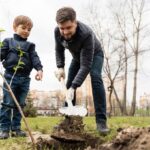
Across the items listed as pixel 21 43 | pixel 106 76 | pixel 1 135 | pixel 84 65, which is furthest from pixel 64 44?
pixel 106 76

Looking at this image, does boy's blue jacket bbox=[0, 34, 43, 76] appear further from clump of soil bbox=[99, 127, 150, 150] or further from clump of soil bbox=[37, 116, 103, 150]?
clump of soil bbox=[99, 127, 150, 150]

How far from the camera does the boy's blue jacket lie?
516cm

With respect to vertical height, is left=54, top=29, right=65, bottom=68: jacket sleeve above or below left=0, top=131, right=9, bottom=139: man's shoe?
above

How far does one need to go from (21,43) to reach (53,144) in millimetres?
1747

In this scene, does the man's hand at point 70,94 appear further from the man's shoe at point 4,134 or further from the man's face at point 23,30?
the man's face at point 23,30

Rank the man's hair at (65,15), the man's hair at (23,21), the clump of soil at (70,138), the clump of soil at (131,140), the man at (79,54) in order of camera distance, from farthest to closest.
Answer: the man's hair at (23,21)
the man at (79,54)
the man's hair at (65,15)
the clump of soil at (70,138)
the clump of soil at (131,140)

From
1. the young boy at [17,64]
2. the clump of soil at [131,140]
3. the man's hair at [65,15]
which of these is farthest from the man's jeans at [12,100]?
the clump of soil at [131,140]

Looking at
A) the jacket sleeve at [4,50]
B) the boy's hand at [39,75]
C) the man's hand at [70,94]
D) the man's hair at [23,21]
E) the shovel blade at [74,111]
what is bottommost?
the shovel blade at [74,111]

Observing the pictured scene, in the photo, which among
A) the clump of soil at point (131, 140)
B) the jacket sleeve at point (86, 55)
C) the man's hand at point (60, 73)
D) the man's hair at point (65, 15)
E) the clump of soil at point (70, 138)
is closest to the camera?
the clump of soil at point (131, 140)

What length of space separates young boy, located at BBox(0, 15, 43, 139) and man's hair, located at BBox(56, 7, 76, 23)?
0.95 metres

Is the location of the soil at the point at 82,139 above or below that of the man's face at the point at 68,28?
below

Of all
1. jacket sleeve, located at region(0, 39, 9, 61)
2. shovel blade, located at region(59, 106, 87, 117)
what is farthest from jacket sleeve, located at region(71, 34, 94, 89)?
jacket sleeve, located at region(0, 39, 9, 61)

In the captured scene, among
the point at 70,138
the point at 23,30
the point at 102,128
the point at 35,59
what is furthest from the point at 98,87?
the point at 70,138

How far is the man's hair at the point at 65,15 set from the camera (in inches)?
161
